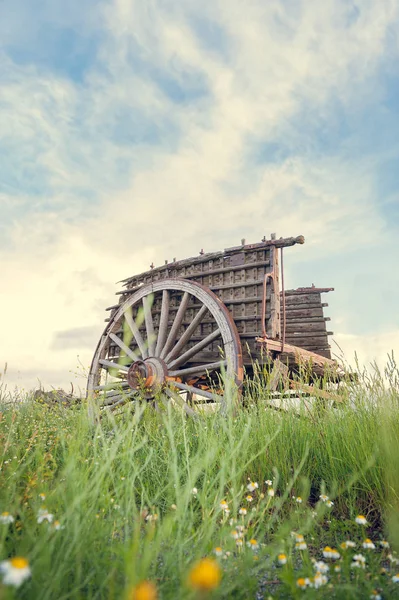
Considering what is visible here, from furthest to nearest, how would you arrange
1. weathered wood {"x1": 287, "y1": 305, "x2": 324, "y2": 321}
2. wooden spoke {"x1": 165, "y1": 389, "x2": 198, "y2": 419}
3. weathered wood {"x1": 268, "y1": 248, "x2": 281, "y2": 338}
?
weathered wood {"x1": 287, "y1": 305, "x2": 324, "y2": 321}, weathered wood {"x1": 268, "y1": 248, "x2": 281, "y2": 338}, wooden spoke {"x1": 165, "y1": 389, "x2": 198, "y2": 419}

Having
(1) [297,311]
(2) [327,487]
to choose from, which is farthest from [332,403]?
(1) [297,311]

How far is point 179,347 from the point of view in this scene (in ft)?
20.6

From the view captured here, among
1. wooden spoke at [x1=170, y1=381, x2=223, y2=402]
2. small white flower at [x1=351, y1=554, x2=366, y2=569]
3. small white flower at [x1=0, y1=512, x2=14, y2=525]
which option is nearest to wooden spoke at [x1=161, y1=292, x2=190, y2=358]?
wooden spoke at [x1=170, y1=381, x2=223, y2=402]

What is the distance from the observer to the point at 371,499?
3.09m

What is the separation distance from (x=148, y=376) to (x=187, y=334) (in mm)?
723

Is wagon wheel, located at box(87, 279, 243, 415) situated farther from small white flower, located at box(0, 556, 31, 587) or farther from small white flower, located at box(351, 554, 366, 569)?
small white flower, located at box(0, 556, 31, 587)

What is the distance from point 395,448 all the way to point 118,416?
3823mm

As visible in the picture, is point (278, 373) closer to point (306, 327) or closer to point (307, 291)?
point (306, 327)

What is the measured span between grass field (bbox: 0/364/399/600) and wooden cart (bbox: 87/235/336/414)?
0.80 metres

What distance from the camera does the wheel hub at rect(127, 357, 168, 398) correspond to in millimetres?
6105

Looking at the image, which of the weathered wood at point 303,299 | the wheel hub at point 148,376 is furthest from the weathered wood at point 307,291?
the wheel hub at point 148,376

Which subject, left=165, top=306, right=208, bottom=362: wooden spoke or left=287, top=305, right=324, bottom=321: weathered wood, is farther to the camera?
left=287, top=305, right=324, bottom=321: weathered wood

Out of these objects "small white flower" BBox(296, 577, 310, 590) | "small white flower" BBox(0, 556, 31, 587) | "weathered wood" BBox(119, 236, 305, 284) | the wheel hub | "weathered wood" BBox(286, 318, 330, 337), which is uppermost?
"weathered wood" BBox(119, 236, 305, 284)

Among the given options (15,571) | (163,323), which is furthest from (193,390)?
(15,571)
